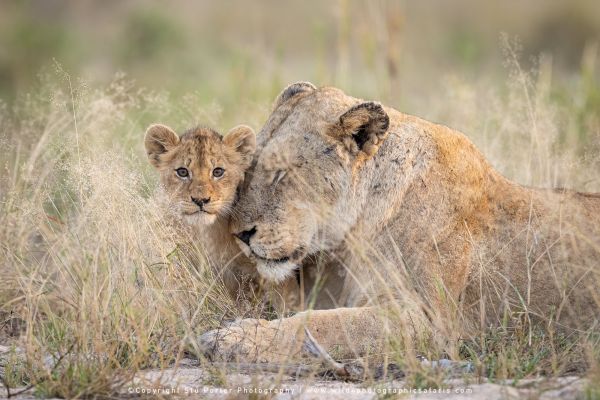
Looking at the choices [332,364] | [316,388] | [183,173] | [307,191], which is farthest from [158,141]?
[316,388]

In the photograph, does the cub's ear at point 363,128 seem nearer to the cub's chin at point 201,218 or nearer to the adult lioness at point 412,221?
the adult lioness at point 412,221

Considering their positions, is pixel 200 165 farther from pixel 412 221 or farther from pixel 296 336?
pixel 296 336

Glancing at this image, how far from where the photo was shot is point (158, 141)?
607cm

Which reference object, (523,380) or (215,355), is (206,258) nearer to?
(215,355)

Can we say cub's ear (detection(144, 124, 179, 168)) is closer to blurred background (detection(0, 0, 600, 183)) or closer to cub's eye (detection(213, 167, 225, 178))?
cub's eye (detection(213, 167, 225, 178))

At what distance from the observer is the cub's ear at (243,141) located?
5844 millimetres

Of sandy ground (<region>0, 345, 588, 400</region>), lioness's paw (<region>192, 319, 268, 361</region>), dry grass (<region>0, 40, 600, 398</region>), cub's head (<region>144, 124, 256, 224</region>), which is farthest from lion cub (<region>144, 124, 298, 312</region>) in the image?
sandy ground (<region>0, 345, 588, 400</region>)

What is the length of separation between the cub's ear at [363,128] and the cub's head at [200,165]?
2.00ft

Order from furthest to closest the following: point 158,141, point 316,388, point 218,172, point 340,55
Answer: point 340,55 → point 158,141 → point 218,172 → point 316,388

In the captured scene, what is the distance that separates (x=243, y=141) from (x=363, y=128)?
30.5 inches

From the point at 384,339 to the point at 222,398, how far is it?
3.74ft

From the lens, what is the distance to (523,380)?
4.25 meters

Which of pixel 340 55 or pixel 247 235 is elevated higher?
pixel 340 55

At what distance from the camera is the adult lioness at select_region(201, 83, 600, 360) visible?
5.29 m
